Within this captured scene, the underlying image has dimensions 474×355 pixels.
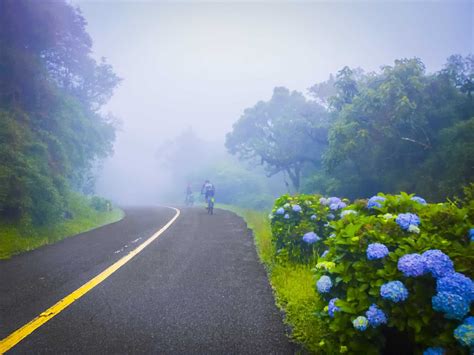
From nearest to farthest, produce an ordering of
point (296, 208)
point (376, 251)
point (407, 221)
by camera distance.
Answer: point (376, 251), point (407, 221), point (296, 208)

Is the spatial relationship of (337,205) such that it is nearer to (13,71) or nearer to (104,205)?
(13,71)

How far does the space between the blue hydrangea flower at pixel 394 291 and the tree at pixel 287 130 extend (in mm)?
19714

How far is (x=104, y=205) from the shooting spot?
682 inches

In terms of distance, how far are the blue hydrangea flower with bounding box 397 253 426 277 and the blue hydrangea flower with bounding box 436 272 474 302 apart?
0.12 meters

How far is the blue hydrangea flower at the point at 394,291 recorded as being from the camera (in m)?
1.78

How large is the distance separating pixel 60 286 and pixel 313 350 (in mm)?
3863

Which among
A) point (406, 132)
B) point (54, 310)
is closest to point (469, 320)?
point (54, 310)

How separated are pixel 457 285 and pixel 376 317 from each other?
21.4 inches

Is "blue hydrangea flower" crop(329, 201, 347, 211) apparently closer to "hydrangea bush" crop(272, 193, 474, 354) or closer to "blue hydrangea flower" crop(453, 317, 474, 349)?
"hydrangea bush" crop(272, 193, 474, 354)

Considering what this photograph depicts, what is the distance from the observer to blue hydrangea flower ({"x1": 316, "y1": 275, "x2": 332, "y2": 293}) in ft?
7.34

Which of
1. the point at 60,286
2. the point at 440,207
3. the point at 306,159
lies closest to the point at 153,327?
the point at 60,286

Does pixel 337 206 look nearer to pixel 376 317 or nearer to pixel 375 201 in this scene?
pixel 375 201

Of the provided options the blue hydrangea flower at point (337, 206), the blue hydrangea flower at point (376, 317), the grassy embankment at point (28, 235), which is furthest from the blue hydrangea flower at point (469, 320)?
the grassy embankment at point (28, 235)

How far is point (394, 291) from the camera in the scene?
1792 mm
